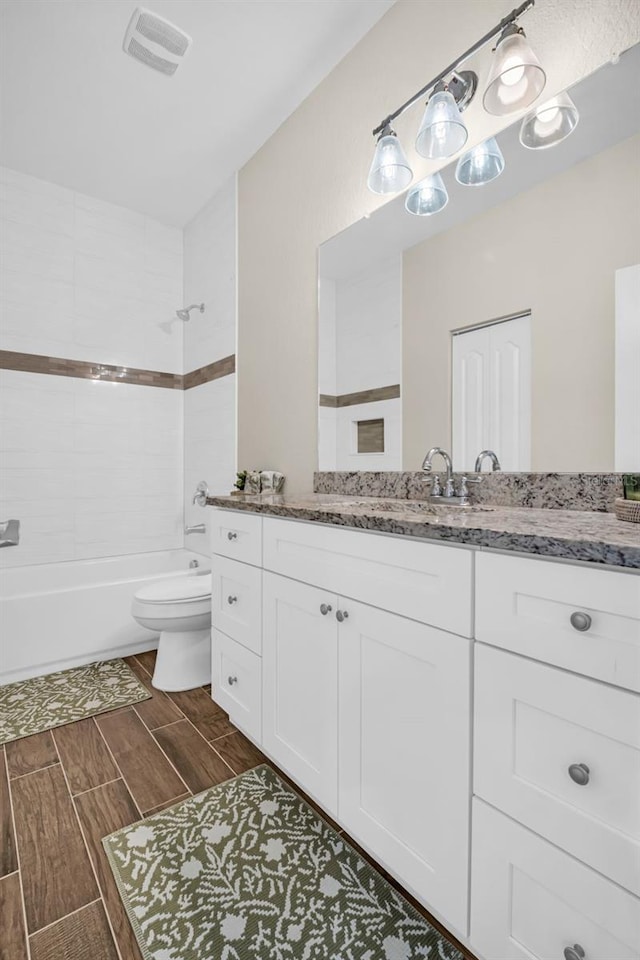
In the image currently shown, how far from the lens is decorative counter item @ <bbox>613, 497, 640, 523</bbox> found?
2.87 ft

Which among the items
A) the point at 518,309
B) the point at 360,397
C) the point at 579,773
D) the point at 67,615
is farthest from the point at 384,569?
the point at 67,615

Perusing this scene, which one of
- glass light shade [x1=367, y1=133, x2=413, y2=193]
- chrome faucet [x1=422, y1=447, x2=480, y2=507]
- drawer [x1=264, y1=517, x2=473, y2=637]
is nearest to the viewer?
drawer [x1=264, y1=517, x2=473, y2=637]

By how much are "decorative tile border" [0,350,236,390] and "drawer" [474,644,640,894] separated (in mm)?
2231

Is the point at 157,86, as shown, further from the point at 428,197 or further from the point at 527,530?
the point at 527,530

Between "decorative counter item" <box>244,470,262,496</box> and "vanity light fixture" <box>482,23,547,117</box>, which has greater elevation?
"vanity light fixture" <box>482,23,547,117</box>

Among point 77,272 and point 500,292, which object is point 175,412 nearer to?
point 77,272

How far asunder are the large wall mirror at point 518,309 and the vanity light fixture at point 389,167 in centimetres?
6

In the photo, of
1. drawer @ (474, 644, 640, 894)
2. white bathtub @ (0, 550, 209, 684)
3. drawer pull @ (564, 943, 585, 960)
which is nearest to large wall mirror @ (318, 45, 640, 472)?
drawer @ (474, 644, 640, 894)

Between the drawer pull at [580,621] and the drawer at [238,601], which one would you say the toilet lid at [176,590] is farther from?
the drawer pull at [580,621]

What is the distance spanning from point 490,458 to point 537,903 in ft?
3.24

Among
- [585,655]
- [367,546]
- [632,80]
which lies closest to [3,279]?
[367,546]

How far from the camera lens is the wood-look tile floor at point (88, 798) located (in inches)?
40.4

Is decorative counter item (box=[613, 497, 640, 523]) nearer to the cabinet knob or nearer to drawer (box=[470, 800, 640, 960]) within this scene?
the cabinet knob

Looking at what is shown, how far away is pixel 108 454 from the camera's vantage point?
288 centimetres
